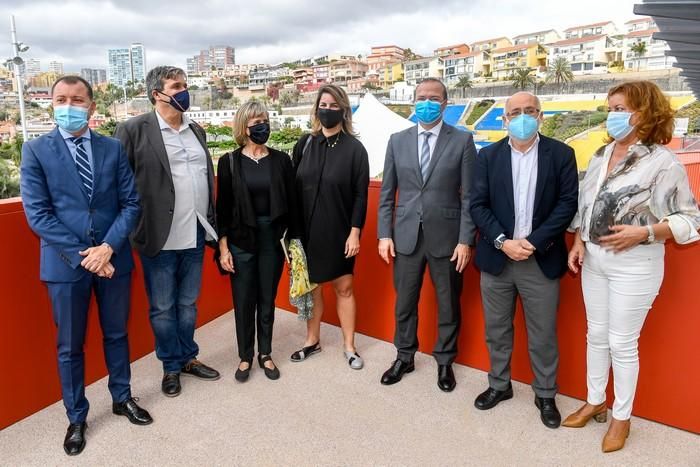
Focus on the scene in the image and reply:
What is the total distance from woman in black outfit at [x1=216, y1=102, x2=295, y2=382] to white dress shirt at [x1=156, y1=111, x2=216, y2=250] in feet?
0.33

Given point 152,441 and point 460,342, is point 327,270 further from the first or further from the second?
point 152,441

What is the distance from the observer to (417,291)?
2428 millimetres

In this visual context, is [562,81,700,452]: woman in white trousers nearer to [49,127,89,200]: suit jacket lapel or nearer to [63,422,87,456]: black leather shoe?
[49,127,89,200]: suit jacket lapel

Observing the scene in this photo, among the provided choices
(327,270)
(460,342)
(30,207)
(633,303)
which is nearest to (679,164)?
(633,303)

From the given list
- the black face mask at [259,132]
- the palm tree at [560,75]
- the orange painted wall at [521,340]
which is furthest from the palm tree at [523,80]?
the black face mask at [259,132]

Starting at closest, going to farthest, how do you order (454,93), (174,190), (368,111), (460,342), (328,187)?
(174,190) < (328,187) < (460,342) < (368,111) < (454,93)

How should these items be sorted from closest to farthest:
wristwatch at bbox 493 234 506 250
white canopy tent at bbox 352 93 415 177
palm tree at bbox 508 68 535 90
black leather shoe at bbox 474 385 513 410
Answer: wristwatch at bbox 493 234 506 250 < black leather shoe at bbox 474 385 513 410 < white canopy tent at bbox 352 93 415 177 < palm tree at bbox 508 68 535 90

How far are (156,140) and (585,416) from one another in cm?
234

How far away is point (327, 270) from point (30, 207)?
4.48ft

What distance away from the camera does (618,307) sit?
5.82ft

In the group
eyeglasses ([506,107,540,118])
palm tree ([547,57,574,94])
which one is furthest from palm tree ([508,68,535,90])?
eyeglasses ([506,107,540,118])

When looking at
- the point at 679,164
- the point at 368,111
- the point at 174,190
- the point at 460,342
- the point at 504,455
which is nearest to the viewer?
the point at 679,164

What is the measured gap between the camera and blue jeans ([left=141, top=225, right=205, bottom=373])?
228 centimetres

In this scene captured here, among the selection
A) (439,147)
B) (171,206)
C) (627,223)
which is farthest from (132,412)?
(627,223)
